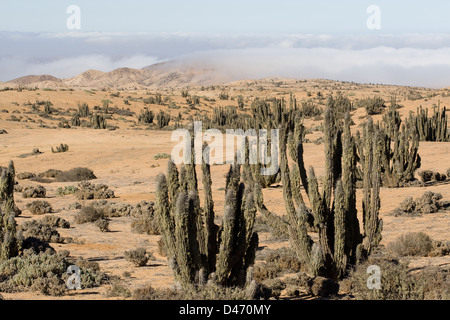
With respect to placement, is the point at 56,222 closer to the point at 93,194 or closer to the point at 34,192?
the point at 93,194

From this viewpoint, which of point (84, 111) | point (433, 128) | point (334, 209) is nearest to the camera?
point (334, 209)

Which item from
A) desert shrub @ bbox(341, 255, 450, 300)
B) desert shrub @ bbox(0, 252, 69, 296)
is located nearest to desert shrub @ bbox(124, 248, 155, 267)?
desert shrub @ bbox(0, 252, 69, 296)

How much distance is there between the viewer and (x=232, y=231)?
8297 mm

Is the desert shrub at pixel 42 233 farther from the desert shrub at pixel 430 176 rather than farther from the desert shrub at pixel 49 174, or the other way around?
the desert shrub at pixel 430 176

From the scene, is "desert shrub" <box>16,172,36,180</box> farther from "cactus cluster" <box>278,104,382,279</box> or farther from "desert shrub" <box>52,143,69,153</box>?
"cactus cluster" <box>278,104,382,279</box>

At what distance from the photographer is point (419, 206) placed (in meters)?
16.5

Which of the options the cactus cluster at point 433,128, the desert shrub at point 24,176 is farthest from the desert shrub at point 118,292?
the cactus cluster at point 433,128

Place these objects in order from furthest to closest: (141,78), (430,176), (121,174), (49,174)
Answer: (141,78) < (49,174) < (121,174) < (430,176)

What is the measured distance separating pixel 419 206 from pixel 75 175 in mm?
16773

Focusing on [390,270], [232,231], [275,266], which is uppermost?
[232,231]

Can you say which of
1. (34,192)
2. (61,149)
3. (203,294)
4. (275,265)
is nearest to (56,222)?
(34,192)
